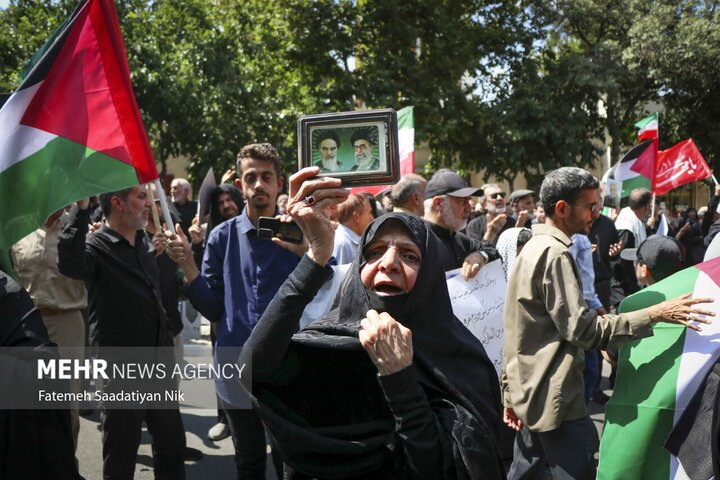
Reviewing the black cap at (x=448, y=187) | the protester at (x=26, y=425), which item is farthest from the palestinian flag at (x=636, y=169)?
the protester at (x=26, y=425)

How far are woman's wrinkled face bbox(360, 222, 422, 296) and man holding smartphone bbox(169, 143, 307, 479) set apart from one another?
1502 millimetres

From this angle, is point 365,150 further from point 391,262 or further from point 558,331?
point 558,331

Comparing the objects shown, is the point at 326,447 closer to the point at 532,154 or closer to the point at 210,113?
the point at 210,113

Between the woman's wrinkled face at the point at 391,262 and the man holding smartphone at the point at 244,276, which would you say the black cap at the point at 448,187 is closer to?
the man holding smartphone at the point at 244,276

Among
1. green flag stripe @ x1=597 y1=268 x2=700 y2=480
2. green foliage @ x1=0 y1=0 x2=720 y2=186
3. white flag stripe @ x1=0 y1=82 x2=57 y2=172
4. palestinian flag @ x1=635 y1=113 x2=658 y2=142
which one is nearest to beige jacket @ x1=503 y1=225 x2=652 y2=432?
green flag stripe @ x1=597 y1=268 x2=700 y2=480

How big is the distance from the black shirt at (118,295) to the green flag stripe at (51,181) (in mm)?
655

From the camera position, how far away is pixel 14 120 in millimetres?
3850

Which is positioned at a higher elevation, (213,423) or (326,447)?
(326,447)

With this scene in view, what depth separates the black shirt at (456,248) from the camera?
17.2 feet

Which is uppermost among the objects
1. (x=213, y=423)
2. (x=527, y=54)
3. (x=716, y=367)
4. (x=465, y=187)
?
(x=527, y=54)

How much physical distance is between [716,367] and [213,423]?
4945 mm

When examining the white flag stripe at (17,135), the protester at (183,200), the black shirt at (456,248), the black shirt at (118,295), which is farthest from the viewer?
the protester at (183,200)

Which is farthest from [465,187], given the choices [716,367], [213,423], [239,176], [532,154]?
[532,154]

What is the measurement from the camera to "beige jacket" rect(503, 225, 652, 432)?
361cm
